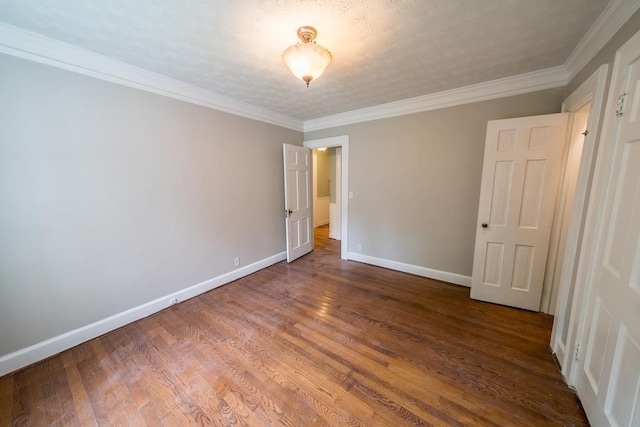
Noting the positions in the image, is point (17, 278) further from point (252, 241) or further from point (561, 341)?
point (561, 341)

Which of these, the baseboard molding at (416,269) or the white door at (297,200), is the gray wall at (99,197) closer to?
the white door at (297,200)

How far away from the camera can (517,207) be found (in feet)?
7.57

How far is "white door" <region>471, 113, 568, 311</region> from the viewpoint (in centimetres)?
215

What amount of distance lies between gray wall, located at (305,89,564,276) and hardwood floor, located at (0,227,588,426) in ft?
2.88

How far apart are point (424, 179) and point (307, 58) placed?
2265 millimetres

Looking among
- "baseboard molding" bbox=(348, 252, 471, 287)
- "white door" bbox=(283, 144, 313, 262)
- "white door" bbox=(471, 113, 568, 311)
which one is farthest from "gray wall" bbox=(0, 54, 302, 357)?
"white door" bbox=(471, 113, 568, 311)

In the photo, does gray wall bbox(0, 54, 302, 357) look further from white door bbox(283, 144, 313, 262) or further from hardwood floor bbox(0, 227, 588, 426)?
white door bbox(283, 144, 313, 262)

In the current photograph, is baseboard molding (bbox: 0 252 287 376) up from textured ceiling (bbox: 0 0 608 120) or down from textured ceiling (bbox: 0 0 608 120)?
down

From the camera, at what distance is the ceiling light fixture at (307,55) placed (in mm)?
1554

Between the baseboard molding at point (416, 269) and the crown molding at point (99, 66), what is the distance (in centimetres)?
303

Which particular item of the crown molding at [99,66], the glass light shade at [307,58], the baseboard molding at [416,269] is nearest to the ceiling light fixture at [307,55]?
the glass light shade at [307,58]

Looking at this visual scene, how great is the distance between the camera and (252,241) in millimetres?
3416

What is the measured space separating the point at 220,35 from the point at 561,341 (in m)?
3.58

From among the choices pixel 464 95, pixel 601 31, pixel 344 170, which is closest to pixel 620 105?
pixel 601 31
